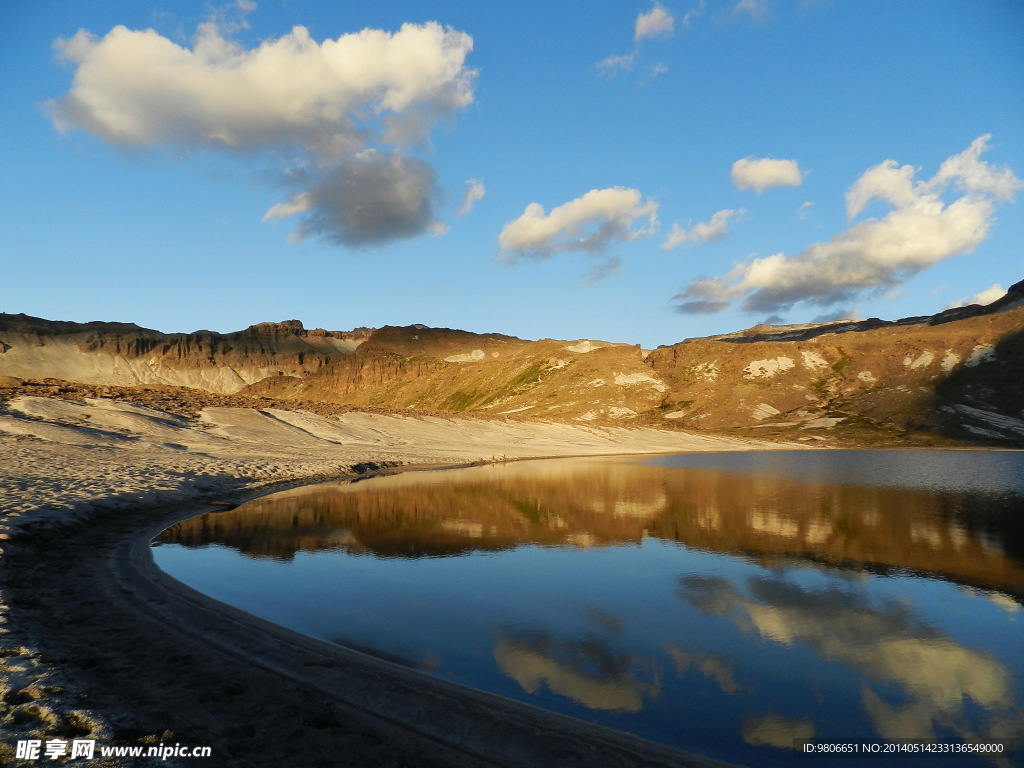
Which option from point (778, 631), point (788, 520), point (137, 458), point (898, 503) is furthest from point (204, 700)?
point (898, 503)

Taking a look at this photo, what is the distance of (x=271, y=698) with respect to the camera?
27.6 ft

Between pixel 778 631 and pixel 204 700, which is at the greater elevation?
pixel 204 700

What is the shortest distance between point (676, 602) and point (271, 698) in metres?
10.1

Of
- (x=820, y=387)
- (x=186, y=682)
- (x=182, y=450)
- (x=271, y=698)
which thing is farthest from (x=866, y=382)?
(x=186, y=682)

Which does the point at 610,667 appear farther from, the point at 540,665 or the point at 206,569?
the point at 206,569

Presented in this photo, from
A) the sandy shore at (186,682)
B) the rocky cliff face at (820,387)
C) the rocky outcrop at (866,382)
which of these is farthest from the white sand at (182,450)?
the rocky outcrop at (866,382)

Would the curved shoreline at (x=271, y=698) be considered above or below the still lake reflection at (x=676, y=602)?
above

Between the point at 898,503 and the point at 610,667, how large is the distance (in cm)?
3219

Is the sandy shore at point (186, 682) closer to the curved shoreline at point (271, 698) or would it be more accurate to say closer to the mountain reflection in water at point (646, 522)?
the curved shoreline at point (271, 698)

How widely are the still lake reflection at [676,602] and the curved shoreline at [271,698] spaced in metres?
0.91

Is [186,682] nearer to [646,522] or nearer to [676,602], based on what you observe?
[676,602]

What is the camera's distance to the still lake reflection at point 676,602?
9.12 m

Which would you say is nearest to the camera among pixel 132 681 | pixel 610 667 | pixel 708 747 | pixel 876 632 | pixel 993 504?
pixel 708 747

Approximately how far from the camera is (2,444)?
3094 centimetres
